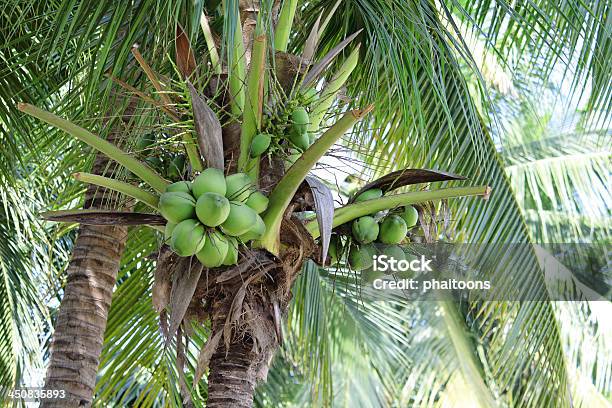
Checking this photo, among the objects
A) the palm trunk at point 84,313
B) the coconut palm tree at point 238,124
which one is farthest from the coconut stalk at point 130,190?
the palm trunk at point 84,313

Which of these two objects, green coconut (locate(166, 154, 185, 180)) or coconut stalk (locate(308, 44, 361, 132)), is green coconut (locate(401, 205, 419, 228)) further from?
green coconut (locate(166, 154, 185, 180))

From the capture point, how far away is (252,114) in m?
2.17

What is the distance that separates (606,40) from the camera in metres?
3.37

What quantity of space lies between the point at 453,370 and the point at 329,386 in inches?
103

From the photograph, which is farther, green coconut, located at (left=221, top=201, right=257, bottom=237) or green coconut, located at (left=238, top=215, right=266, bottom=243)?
green coconut, located at (left=238, top=215, right=266, bottom=243)

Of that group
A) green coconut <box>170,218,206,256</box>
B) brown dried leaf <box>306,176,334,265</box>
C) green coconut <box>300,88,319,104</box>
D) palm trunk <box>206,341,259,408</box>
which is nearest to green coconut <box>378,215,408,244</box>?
brown dried leaf <box>306,176,334,265</box>

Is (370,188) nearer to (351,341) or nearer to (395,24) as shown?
(395,24)

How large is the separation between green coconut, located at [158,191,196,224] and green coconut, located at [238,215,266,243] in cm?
17

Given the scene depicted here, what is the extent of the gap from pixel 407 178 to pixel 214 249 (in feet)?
2.04

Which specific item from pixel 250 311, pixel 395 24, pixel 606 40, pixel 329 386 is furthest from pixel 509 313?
pixel 250 311

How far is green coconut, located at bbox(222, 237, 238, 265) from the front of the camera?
198 centimetres

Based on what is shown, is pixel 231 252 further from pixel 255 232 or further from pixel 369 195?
pixel 369 195

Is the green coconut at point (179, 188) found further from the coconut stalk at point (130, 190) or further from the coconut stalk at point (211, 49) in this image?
the coconut stalk at point (211, 49)

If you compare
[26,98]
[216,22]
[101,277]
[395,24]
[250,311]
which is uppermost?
[26,98]
